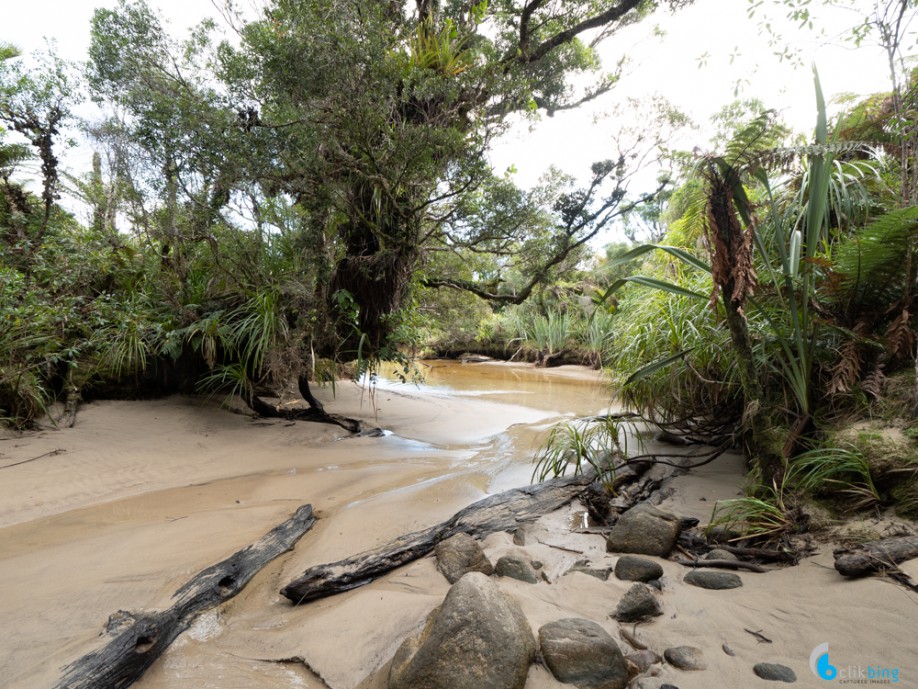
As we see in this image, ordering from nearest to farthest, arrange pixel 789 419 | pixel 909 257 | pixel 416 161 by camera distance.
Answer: pixel 909 257 < pixel 789 419 < pixel 416 161

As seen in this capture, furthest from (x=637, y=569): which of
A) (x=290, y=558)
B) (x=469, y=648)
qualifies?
(x=290, y=558)

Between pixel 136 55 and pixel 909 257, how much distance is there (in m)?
6.83

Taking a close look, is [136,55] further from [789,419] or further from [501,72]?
[789,419]

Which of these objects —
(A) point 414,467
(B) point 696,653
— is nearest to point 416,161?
(A) point 414,467

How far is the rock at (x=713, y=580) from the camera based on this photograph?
170 cm

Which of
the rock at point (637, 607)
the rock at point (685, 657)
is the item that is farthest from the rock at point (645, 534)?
the rock at point (685, 657)

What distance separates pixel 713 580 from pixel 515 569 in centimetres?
82

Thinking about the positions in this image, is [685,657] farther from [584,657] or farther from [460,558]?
[460,558]

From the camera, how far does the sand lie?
1.38 metres

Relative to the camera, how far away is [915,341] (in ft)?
7.02

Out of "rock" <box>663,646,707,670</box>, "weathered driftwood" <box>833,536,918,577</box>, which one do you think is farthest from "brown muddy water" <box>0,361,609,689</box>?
"weathered driftwood" <box>833,536,918,577</box>

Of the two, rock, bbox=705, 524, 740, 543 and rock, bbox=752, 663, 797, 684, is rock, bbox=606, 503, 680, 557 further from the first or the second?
rock, bbox=752, 663, 797, 684

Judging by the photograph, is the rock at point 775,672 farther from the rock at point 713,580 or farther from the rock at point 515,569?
the rock at point 515,569

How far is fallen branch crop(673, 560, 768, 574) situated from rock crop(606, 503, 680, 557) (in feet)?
0.39
